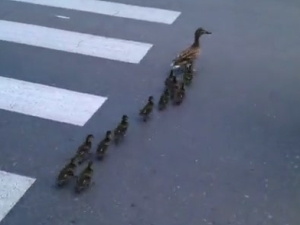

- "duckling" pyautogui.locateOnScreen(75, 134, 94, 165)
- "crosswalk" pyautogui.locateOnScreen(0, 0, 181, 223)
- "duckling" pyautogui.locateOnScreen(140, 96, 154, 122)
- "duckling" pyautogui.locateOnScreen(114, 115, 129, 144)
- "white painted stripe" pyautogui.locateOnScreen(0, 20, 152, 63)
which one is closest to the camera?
"duckling" pyautogui.locateOnScreen(75, 134, 94, 165)

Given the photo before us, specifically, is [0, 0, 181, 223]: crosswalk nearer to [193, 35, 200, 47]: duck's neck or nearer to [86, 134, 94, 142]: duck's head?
[86, 134, 94, 142]: duck's head

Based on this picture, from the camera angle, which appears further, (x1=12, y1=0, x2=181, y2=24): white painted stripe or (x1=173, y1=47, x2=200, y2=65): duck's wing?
(x1=12, y1=0, x2=181, y2=24): white painted stripe

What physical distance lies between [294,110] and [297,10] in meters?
3.34

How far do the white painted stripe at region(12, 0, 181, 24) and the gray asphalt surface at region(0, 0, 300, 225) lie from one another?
0.73ft

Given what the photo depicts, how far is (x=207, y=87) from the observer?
7.37 metres

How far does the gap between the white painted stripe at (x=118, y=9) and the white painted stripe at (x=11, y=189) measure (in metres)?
4.27

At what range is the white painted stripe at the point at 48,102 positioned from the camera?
21.8ft

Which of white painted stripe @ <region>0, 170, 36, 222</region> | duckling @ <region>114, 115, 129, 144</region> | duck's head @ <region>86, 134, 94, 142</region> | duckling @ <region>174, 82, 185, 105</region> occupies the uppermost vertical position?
duckling @ <region>174, 82, 185, 105</region>

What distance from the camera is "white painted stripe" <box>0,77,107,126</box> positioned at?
665 cm

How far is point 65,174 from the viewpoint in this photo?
5500mm

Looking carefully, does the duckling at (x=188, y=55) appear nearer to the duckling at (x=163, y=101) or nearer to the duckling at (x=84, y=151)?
the duckling at (x=163, y=101)

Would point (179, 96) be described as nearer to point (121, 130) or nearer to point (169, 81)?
point (169, 81)

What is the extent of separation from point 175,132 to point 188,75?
1.24m

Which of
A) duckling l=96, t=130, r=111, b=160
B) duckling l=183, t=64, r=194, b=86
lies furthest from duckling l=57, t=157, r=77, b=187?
duckling l=183, t=64, r=194, b=86
